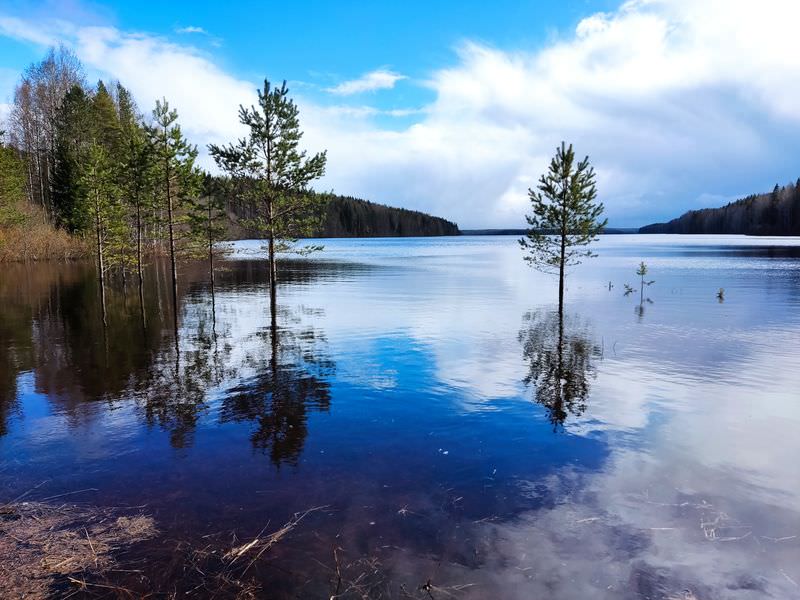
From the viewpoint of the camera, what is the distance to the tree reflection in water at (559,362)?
16312mm

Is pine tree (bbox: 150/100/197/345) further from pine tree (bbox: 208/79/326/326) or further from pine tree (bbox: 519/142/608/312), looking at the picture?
pine tree (bbox: 519/142/608/312)

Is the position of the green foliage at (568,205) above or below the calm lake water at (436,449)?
above

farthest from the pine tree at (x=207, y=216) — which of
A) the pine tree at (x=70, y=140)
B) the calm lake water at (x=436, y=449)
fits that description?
the pine tree at (x=70, y=140)

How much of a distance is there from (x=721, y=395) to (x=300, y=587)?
15936 millimetres

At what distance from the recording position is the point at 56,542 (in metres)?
8.09

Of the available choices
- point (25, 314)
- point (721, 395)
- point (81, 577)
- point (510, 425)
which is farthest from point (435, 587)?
point (25, 314)

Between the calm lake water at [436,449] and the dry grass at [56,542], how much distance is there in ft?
1.64

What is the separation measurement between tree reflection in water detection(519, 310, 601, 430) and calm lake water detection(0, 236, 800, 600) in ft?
0.46

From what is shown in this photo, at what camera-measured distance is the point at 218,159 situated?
121ft

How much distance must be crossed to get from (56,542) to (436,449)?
7.84m

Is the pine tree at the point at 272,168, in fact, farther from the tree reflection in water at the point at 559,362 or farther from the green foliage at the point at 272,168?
the tree reflection in water at the point at 559,362

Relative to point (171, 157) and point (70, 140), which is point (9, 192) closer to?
point (70, 140)

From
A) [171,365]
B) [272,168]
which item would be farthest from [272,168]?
[171,365]

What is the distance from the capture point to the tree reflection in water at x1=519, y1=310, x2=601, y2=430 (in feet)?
53.5
